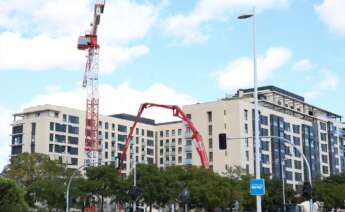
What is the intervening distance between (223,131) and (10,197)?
8502 cm

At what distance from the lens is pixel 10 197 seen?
4556cm

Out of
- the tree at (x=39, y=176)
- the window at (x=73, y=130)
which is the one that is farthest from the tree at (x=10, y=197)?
the window at (x=73, y=130)

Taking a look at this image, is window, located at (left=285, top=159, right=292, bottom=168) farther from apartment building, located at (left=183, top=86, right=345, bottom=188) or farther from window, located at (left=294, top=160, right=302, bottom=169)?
window, located at (left=294, top=160, right=302, bottom=169)

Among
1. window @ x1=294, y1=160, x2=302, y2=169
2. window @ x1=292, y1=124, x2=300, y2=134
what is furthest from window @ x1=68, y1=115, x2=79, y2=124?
window @ x1=294, y1=160, x2=302, y2=169

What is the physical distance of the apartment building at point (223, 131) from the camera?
419 feet

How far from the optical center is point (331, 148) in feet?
513

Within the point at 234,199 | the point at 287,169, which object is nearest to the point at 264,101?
the point at 287,169

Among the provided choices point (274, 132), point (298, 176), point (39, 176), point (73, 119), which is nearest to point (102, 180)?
point (39, 176)

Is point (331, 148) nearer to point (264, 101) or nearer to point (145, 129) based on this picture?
point (264, 101)

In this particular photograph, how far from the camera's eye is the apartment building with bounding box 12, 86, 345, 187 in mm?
127688

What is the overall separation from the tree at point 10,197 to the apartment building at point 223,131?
235 feet

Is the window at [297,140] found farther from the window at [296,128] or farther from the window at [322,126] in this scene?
the window at [322,126]

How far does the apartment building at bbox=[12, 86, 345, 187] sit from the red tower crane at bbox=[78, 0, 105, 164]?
21.3ft

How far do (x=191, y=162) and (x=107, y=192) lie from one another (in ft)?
201
